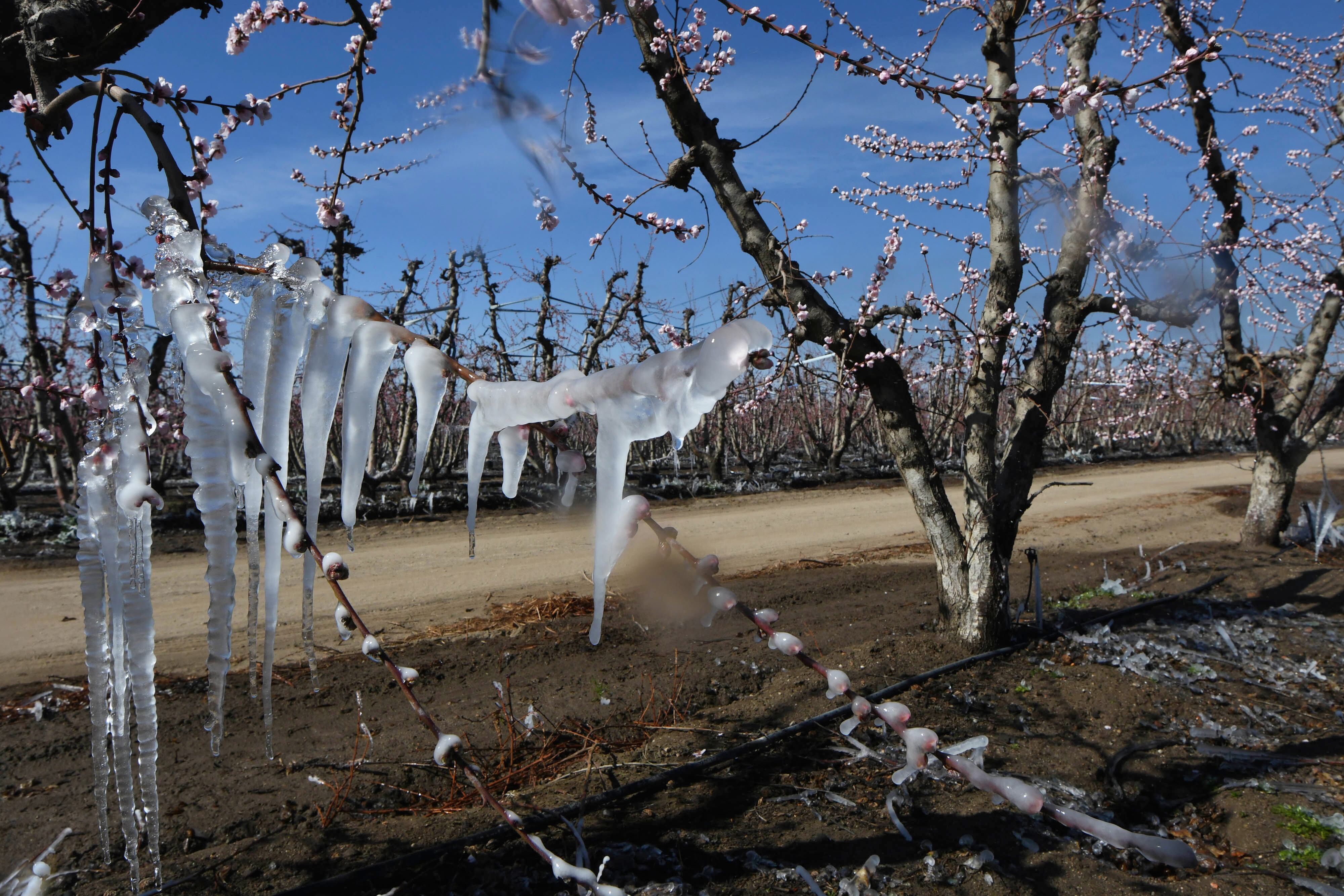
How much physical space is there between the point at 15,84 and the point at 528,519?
8284mm

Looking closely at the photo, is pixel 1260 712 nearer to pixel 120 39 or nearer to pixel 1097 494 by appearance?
pixel 120 39

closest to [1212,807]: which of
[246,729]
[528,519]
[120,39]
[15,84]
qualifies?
[246,729]

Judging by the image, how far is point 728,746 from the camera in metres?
3.40

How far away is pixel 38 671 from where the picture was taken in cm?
473

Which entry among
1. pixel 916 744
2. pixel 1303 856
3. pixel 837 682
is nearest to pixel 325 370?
pixel 837 682

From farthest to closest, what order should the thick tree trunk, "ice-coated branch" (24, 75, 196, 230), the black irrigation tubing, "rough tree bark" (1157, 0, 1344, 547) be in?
the thick tree trunk
"rough tree bark" (1157, 0, 1344, 547)
the black irrigation tubing
"ice-coated branch" (24, 75, 196, 230)

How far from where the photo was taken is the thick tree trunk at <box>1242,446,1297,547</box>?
7531 millimetres

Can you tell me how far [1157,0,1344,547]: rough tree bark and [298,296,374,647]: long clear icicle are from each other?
7368 millimetres

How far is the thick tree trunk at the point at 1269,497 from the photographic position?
7.53 meters

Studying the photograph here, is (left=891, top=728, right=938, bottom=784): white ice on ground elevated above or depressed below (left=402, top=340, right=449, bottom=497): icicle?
below

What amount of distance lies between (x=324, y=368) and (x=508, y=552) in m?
7.34

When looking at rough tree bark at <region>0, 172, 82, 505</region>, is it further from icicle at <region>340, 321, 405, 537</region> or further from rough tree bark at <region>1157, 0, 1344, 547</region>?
rough tree bark at <region>1157, 0, 1344, 547</region>

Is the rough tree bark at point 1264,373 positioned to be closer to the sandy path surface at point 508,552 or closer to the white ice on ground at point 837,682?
the sandy path surface at point 508,552

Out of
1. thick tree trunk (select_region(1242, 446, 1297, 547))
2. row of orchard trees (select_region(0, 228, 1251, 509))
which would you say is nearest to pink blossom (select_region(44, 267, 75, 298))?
row of orchard trees (select_region(0, 228, 1251, 509))
